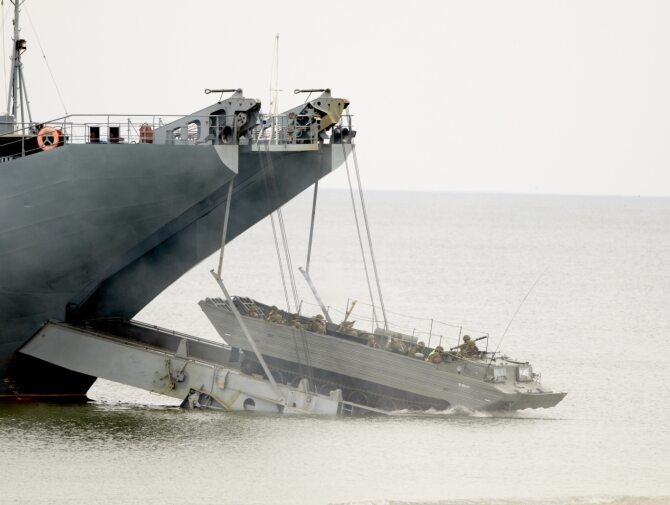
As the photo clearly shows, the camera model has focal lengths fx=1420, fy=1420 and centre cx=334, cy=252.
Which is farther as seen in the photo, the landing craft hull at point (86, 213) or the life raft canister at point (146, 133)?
the life raft canister at point (146, 133)

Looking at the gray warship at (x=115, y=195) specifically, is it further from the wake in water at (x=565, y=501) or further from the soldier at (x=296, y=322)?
the wake in water at (x=565, y=501)

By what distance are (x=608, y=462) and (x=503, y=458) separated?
2346mm

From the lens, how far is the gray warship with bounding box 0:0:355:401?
30.1 m

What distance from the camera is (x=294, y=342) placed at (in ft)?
106

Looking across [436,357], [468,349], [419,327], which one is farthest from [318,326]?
[419,327]

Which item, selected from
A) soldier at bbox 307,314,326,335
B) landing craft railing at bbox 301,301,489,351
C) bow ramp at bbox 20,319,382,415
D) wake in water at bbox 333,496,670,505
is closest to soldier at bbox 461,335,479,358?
bow ramp at bbox 20,319,382,415

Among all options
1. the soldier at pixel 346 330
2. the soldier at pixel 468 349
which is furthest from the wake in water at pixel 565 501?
the soldier at pixel 346 330

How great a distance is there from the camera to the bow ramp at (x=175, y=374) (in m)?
30.9

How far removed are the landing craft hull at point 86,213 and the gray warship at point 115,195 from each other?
25 mm

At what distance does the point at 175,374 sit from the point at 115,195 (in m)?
4.22

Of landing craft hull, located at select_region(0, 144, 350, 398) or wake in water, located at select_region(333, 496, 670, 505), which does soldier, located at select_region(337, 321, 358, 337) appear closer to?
landing craft hull, located at select_region(0, 144, 350, 398)

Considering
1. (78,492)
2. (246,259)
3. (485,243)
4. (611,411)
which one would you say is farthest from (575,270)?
(78,492)

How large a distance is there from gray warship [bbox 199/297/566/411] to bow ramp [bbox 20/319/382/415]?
2.20 ft

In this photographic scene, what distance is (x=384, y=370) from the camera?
103 ft
